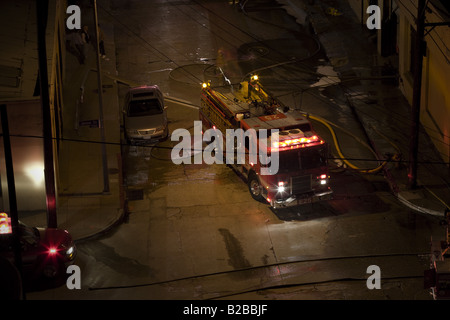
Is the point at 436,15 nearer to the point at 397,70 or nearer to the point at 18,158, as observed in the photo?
the point at 397,70

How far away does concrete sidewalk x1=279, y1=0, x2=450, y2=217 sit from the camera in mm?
24062

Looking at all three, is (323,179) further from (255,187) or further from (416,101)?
(416,101)

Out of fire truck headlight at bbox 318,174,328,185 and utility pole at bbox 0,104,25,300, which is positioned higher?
fire truck headlight at bbox 318,174,328,185

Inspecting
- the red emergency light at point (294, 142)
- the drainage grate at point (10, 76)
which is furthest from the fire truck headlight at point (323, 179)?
the drainage grate at point (10, 76)

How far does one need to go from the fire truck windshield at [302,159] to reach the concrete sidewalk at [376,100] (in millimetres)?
2918

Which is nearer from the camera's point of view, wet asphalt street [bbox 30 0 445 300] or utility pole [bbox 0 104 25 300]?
utility pole [bbox 0 104 25 300]

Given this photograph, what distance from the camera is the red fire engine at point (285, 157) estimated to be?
74.1ft

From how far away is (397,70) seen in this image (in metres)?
33.2

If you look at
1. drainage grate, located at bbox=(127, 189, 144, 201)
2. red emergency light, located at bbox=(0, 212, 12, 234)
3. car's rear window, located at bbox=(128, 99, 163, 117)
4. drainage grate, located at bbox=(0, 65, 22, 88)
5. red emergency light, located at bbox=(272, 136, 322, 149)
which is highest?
car's rear window, located at bbox=(128, 99, 163, 117)

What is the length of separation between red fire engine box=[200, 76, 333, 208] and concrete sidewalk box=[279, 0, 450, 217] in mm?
3014

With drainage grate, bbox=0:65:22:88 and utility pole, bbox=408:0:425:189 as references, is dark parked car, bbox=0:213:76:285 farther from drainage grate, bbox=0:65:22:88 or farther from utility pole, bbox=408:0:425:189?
utility pole, bbox=408:0:425:189

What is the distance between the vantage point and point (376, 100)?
31.0 m

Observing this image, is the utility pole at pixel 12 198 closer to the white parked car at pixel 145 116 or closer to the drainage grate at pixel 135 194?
the drainage grate at pixel 135 194

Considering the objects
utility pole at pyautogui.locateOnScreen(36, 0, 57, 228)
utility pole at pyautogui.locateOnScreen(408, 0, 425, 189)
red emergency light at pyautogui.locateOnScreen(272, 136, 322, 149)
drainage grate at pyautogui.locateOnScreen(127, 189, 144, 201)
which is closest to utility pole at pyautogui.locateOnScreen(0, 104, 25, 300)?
utility pole at pyautogui.locateOnScreen(36, 0, 57, 228)
